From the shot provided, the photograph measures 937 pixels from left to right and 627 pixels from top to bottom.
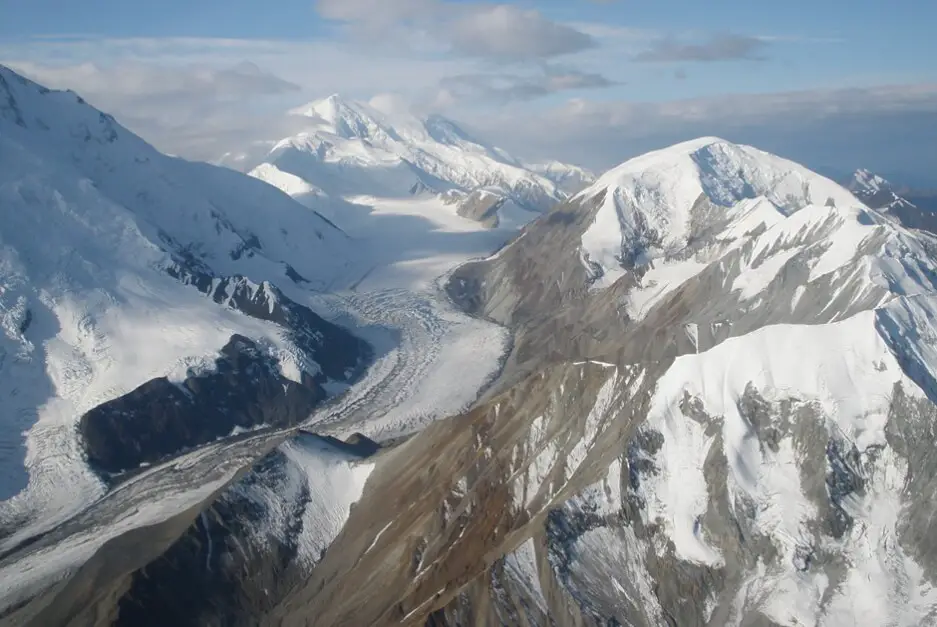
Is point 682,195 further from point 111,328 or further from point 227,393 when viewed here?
point 111,328

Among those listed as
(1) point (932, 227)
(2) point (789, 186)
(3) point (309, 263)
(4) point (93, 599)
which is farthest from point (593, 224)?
(4) point (93, 599)

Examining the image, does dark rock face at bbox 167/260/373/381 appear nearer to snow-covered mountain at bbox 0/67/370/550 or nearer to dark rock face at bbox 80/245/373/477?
dark rock face at bbox 80/245/373/477

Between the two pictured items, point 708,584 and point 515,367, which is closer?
point 708,584

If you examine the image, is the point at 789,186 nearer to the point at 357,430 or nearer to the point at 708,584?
the point at 357,430

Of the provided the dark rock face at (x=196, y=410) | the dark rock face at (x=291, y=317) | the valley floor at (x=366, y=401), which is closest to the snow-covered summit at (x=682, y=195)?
the valley floor at (x=366, y=401)

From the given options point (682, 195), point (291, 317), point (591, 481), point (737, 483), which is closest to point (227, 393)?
point (291, 317)
